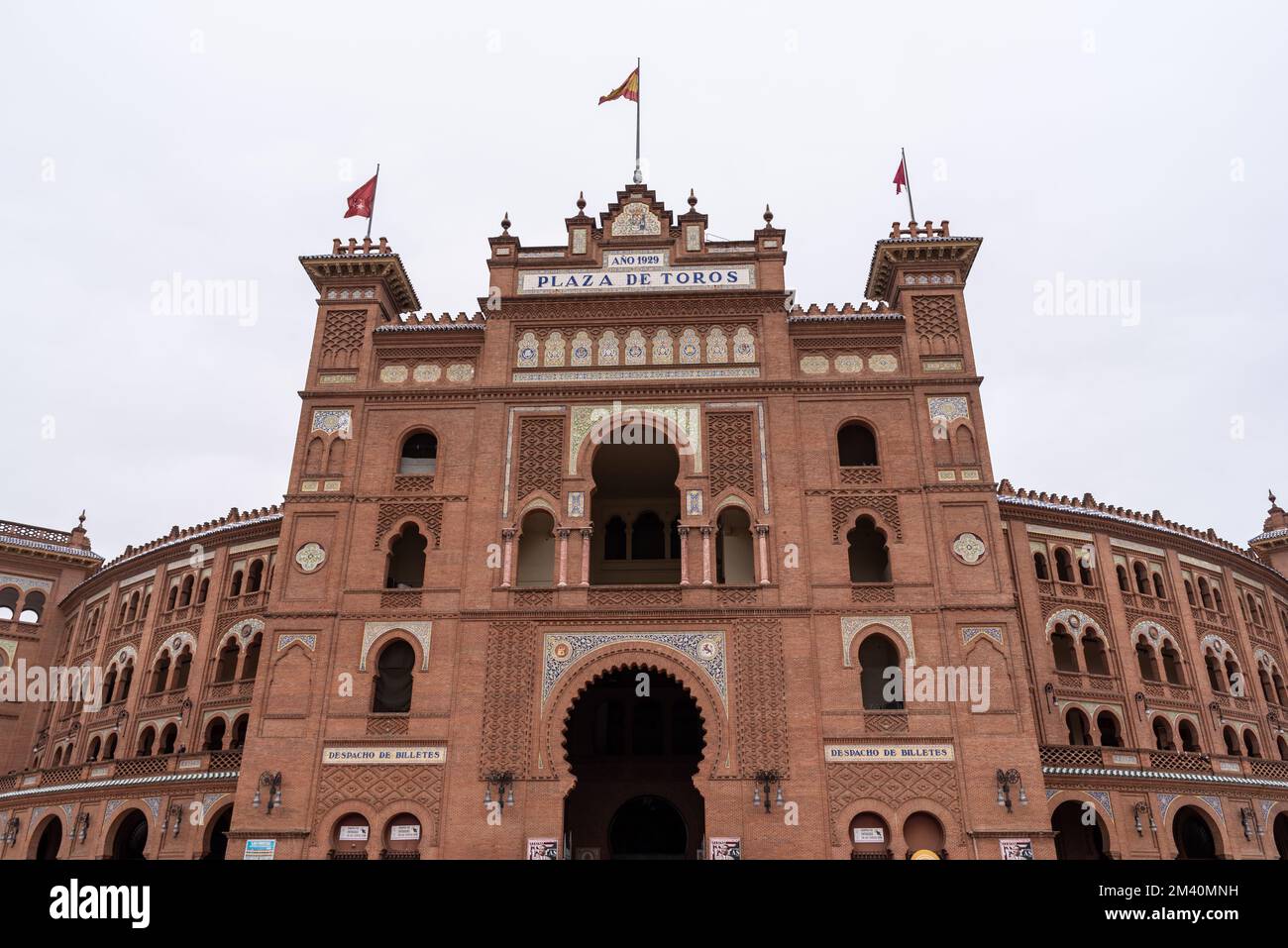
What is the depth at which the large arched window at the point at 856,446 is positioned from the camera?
2783 centimetres

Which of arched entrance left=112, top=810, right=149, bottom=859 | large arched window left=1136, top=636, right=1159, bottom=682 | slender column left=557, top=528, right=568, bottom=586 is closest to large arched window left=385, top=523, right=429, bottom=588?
slender column left=557, top=528, right=568, bottom=586

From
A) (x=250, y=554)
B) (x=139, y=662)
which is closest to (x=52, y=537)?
(x=139, y=662)

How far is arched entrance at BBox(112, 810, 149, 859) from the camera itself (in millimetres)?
30672

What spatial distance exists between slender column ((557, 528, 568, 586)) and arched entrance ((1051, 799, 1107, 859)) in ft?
53.7

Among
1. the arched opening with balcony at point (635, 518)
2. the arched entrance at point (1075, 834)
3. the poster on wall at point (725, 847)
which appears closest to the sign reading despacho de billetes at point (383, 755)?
the poster on wall at point (725, 847)

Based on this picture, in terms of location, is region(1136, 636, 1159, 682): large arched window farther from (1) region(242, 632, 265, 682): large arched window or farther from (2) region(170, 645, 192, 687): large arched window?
(2) region(170, 645, 192, 687): large arched window

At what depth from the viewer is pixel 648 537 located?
30.3 m

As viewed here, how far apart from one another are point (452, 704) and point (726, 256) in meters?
14.9

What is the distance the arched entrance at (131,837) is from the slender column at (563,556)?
680 inches

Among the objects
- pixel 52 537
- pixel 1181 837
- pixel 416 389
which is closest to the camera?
pixel 416 389

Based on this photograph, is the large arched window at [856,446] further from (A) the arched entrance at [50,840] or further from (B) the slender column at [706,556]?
(A) the arched entrance at [50,840]
